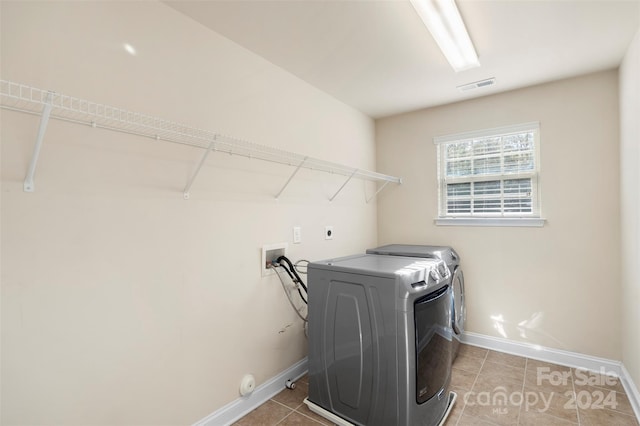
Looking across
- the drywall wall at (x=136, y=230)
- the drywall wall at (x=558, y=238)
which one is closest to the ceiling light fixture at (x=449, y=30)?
the drywall wall at (x=558, y=238)

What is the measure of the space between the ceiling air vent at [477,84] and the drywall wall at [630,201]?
83 centimetres

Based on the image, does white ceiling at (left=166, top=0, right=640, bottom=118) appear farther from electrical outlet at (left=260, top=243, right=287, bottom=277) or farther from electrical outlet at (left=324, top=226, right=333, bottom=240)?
electrical outlet at (left=260, top=243, right=287, bottom=277)

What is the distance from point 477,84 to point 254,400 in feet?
9.99

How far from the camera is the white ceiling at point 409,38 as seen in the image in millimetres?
1681

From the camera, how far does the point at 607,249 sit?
2.46 meters

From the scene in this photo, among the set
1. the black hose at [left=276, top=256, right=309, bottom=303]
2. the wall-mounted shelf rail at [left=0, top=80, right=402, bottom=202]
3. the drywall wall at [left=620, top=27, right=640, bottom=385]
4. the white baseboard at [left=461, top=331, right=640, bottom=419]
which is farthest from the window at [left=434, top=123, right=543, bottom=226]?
the wall-mounted shelf rail at [left=0, top=80, right=402, bottom=202]

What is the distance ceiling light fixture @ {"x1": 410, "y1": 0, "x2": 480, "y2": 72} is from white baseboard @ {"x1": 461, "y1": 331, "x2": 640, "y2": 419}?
243cm

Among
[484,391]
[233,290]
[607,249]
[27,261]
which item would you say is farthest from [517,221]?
[27,261]

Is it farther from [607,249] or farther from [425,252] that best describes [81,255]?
[607,249]

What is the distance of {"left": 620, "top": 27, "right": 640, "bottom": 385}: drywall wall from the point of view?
1967mm

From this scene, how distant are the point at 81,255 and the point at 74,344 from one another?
374 mm

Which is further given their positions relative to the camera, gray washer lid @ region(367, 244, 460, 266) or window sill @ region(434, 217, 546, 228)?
window sill @ region(434, 217, 546, 228)

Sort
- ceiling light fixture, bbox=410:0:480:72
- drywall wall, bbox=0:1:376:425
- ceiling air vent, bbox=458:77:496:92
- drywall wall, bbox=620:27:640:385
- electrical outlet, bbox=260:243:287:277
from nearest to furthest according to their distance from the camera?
drywall wall, bbox=0:1:376:425
ceiling light fixture, bbox=410:0:480:72
drywall wall, bbox=620:27:640:385
electrical outlet, bbox=260:243:287:277
ceiling air vent, bbox=458:77:496:92

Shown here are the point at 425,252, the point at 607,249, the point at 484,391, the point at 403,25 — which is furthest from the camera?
the point at 425,252
